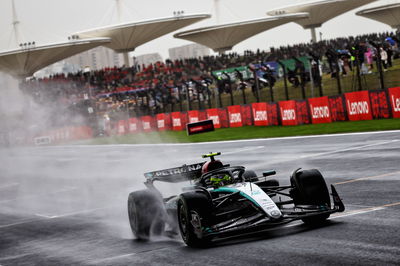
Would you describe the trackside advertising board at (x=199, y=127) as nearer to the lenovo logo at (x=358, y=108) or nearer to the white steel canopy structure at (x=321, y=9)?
the lenovo logo at (x=358, y=108)

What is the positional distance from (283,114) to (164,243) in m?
28.9

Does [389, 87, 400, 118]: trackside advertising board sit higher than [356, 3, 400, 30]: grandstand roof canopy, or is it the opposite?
[356, 3, 400, 30]: grandstand roof canopy

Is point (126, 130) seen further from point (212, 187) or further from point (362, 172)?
point (212, 187)

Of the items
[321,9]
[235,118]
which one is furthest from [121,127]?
[321,9]

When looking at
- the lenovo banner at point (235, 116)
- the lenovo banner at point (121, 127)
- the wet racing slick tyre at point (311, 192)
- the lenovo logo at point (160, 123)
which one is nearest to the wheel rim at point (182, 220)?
the wet racing slick tyre at point (311, 192)

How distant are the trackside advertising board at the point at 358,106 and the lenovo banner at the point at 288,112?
14.9 ft

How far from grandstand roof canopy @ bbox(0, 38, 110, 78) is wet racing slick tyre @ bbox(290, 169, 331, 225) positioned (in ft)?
254

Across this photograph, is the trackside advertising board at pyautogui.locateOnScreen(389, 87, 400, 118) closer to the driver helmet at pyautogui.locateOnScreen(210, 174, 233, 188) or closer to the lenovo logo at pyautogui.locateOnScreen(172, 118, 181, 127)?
the driver helmet at pyautogui.locateOnScreen(210, 174, 233, 188)

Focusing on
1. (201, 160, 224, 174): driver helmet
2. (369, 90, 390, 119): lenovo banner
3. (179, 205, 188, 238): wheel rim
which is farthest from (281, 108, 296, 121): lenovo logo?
(179, 205, 188, 238): wheel rim

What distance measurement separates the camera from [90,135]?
62062 millimetres

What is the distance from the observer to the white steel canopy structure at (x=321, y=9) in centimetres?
11625

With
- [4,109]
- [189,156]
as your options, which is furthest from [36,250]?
[189,156]

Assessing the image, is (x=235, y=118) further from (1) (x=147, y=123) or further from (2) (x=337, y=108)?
(1) (x=147, y=123)

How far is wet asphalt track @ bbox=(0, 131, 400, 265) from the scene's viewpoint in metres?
9.55
